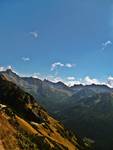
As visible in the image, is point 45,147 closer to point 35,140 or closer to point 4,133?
point 35,140

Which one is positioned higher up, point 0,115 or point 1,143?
point 0,115

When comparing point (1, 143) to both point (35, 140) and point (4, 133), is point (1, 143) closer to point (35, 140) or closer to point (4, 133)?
point (4, 133)

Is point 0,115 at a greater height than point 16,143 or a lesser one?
greater

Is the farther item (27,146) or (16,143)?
(27,146)

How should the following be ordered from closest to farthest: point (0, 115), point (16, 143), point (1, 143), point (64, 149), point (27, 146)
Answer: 1. point (1, 143)
2. point (16, 143)
3. point (27, 146)
4. point (0, 115)
5. point (64, 149)

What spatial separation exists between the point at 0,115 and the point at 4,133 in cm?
3174

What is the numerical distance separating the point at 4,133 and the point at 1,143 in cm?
1082

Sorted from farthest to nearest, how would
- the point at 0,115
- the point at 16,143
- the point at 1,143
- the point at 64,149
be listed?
the point at 64,149 → the point at 0,115 → the point at 16,143 → the point at 1,143

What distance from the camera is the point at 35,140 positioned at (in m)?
100

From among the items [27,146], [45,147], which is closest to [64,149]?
[45,147]

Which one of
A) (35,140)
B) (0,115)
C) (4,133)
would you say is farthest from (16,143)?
(0,115)

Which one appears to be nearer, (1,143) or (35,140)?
(1,143)

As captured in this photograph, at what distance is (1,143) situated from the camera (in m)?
68.2

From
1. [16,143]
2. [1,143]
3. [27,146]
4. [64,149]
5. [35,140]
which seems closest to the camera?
[1,143]
